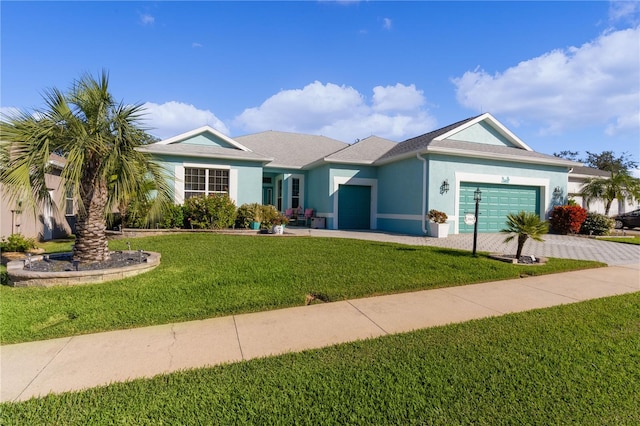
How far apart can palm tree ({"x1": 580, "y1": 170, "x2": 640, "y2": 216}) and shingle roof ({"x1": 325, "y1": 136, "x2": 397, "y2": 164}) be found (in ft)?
40.9

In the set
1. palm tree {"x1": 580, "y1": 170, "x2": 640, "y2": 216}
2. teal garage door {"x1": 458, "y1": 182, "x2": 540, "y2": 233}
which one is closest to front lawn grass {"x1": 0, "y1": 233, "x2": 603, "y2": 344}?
teal garage door {"x1": 458, "y1": 182, "x2": 540, "y2": 233}

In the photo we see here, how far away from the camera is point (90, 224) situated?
6445 millimetres

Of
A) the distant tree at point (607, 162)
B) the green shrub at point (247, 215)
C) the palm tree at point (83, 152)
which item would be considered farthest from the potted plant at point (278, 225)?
the distant tree at point (607, 162)

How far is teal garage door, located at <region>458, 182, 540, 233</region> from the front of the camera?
47.2ft

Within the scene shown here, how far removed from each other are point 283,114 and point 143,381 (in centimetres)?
2737

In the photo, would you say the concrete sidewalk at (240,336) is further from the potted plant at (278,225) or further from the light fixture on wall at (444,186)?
the potted plant at (278,225)

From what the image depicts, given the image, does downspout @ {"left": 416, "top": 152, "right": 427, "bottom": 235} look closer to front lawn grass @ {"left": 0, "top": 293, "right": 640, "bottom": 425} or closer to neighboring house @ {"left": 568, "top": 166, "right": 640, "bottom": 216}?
front lawn grass @ {"left": 0, "top": 293, "right": 640, "bottom": 425}

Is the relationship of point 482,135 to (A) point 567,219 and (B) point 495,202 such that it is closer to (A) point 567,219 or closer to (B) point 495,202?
(B) point 495,202

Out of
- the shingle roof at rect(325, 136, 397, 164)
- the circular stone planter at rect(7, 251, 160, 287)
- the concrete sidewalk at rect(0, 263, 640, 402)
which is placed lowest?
the concrete sidewalk at rect(0, 263, 640, 402)

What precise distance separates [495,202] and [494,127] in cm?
402

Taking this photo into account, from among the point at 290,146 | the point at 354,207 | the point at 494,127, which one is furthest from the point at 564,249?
the point at 290,146

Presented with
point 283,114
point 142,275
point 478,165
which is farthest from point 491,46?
point 283,114

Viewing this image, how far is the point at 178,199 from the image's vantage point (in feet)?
46.3

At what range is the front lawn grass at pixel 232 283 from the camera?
4305 mm
